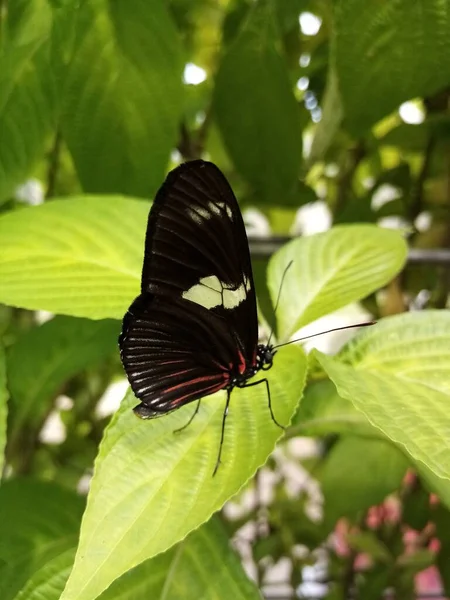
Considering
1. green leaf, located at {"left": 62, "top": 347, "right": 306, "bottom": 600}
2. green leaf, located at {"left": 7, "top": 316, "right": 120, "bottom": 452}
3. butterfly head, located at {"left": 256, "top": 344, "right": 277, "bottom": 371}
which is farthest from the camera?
green leaf, located at {"left": 7, "top": 316, "right": 120, "bottom": 452}

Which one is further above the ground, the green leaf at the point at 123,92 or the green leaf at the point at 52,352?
the green leaf at the point at 123,92

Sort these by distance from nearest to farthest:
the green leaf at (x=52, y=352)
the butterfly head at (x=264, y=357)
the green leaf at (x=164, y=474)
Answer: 1. the green leaf at (x=164, y=474)
2. the butterfly head at (x=264, y=357)
3. the green leaf at (x=52, y=352)

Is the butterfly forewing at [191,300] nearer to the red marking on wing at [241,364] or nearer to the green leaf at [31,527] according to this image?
the red marking on wing at [241,364]

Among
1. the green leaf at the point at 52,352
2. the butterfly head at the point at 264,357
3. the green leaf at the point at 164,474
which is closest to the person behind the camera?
the green leaf at the point at 164,474

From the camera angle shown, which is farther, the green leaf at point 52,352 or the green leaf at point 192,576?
the green leaf at point 52,352

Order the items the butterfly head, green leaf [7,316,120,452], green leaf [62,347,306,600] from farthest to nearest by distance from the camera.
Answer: green leaf [7,316,120,452] < the butterfly head < green leaf [62,347,306,600]

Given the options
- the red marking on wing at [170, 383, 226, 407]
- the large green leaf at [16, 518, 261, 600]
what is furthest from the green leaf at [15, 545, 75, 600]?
the red marking on wing at [170, 383, 226, 407]

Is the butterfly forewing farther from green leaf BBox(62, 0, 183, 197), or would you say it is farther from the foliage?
green leaf BBox(62, 0, 183, 197)

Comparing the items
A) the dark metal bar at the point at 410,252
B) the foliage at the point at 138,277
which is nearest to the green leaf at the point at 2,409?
the foliage at the point at 138,277

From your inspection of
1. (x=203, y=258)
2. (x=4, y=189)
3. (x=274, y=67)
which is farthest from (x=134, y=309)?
(x=274, y=67)
